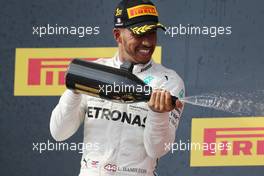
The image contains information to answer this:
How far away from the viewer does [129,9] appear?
303 cm

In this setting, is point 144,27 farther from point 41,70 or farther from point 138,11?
point 41,70

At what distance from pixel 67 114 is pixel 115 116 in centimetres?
17

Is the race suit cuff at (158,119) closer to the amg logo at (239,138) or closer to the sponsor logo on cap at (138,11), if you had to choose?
the sponsor logo on cap at (138,11)

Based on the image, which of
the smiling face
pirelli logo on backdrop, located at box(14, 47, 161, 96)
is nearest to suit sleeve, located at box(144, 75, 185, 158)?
the smiling face

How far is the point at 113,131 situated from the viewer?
2.99 m

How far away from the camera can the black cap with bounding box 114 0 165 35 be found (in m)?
2.98

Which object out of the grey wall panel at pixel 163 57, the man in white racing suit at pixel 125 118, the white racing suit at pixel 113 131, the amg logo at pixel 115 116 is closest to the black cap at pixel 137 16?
the man in white racing suit at pixel 125 118

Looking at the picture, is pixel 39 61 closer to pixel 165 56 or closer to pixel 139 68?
pixel 165 56

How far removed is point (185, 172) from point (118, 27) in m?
1.12

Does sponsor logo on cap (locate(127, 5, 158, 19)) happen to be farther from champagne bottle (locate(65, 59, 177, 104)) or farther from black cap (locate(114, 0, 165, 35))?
champagne bottle (locate(65, 59, 177, 104))

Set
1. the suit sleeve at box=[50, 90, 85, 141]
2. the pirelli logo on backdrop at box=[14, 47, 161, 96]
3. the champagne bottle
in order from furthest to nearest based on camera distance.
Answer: the pirelli logo on backdrop at box=[14, 47, 161, 96] < the suit sleeve at box=[50, 90, 85, 141] < the champagne bottle

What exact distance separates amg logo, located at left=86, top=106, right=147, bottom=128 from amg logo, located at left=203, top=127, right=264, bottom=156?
1004mm

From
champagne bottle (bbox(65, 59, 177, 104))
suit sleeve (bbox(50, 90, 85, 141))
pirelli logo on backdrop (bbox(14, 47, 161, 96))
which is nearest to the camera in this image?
champagne bottle (bbox(65, 59, 177, 104))

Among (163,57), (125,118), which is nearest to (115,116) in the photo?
(125,118)
